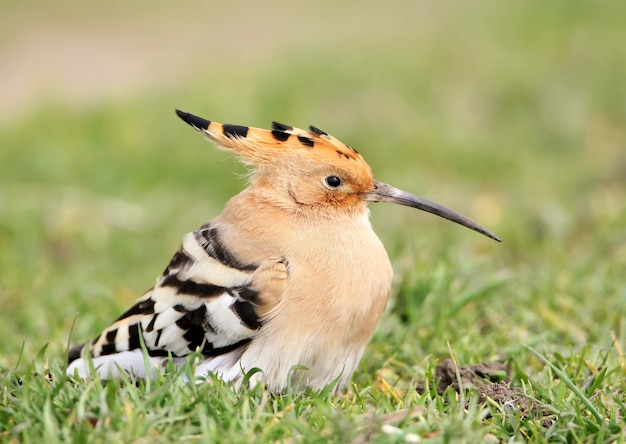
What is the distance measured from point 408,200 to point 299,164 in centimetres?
43

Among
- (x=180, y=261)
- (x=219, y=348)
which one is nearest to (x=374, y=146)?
(x=180, y=261)

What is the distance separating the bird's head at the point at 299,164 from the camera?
3148 millimetres

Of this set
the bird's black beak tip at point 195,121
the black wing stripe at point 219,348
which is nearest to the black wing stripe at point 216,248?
the black wing stripe at point 219,348

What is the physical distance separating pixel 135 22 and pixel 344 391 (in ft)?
27.9

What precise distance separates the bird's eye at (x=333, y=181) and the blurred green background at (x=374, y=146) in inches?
26.5

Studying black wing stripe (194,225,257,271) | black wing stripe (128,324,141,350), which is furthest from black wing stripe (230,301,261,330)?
black wing stripe (128,324,141,350)

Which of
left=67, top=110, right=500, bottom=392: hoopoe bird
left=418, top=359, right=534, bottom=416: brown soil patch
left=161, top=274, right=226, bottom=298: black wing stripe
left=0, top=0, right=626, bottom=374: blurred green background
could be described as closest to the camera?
left=418, top=359, right=534, bottom=416: brown soil patch

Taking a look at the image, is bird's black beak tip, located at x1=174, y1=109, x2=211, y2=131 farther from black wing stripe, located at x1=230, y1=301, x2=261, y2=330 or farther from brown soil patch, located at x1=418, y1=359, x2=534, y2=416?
brown soil patch, located at x1=418, y1=359, x2=534, y2=416

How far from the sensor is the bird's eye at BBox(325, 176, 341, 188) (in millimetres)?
3160

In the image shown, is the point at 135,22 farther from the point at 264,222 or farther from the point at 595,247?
the point at 264,222

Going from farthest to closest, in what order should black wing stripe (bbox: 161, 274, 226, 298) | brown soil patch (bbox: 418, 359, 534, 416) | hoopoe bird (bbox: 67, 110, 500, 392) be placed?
black wing stripe (bbox: 161, 274, 226, 298) → hoopoe bird (bbox: 67, 110, 500, 392) → brown soil patch (bbox: 418, 359, 534, 416)

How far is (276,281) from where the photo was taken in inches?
115

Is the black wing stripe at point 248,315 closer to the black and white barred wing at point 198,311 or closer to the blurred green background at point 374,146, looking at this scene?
the black and white barred wing at point 198,311

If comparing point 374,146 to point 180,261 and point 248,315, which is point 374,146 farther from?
point 248,315
